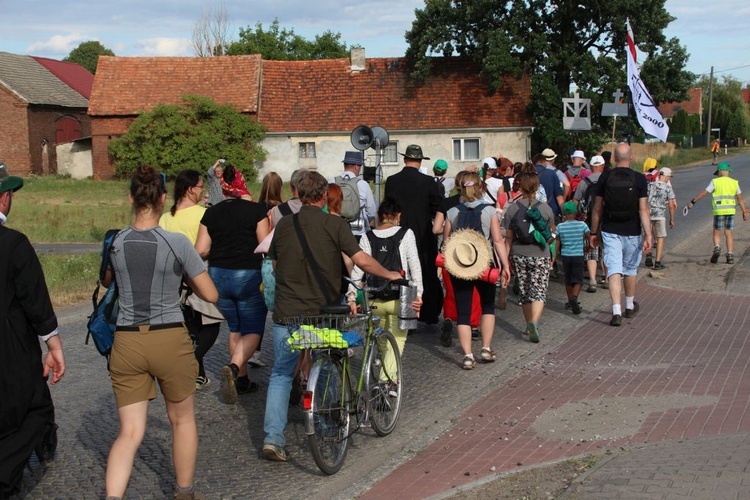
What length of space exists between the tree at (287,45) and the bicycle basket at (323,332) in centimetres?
7021

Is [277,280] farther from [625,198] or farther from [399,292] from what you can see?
[625,198]

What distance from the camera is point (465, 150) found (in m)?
48.2

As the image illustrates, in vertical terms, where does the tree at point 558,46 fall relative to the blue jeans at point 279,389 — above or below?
above

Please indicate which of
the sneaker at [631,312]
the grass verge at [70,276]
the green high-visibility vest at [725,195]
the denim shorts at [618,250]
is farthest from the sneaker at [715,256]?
the grass verge at [70,276]

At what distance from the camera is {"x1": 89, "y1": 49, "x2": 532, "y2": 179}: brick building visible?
156ft

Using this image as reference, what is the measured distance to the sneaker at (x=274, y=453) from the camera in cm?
605

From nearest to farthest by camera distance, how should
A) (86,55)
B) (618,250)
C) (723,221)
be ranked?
(618,250)
(723,221)
(86,55)

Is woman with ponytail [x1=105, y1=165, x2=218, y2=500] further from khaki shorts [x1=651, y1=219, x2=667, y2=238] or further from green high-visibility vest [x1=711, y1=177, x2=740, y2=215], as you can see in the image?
green high-visibility vest [x1=711, y1=177, x2=740, y2=215]

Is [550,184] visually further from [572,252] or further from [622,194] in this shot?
[622,194]

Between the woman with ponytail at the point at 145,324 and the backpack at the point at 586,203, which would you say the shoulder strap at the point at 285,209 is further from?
the backpack at the point at 586,203

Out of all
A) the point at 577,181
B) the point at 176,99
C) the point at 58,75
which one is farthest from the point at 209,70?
the point at 577,181

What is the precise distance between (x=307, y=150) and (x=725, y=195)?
3614 centimetres

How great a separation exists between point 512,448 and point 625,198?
16.7 ft

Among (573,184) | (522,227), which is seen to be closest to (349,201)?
(522,227)
